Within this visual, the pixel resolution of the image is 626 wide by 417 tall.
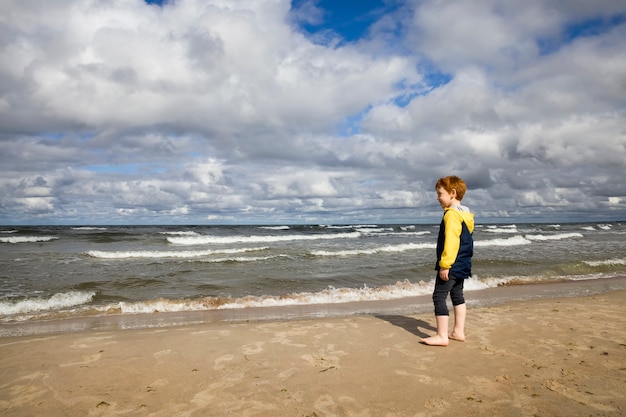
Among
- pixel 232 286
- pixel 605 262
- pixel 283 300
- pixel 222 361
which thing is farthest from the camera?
pixel 605 262

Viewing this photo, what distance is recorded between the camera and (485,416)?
327 cm

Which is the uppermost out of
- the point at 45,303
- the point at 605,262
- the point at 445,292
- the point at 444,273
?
the point at 444,273

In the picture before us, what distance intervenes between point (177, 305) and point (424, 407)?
294 inches

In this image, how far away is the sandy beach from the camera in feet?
11.5

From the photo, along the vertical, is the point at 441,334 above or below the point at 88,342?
above

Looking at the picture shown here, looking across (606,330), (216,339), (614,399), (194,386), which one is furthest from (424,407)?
(606,330)

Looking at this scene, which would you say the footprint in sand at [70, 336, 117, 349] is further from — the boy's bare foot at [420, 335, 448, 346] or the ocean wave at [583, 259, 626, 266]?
the ocean wave at [583, 259, 626, 266]

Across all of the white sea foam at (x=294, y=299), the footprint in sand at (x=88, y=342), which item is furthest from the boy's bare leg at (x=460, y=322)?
the footprint in sand at (x=88, y=342)

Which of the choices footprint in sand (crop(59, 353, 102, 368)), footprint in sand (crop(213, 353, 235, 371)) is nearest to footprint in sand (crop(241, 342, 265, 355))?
footprint in sand (crop(213, 353, 235, 371))

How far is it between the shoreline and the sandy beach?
123 cm

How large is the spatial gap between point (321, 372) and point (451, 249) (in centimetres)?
230

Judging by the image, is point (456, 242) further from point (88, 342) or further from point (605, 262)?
point (605, 262)

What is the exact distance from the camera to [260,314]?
8.48 metres

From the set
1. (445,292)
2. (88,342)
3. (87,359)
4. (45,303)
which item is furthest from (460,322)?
(45,303)
